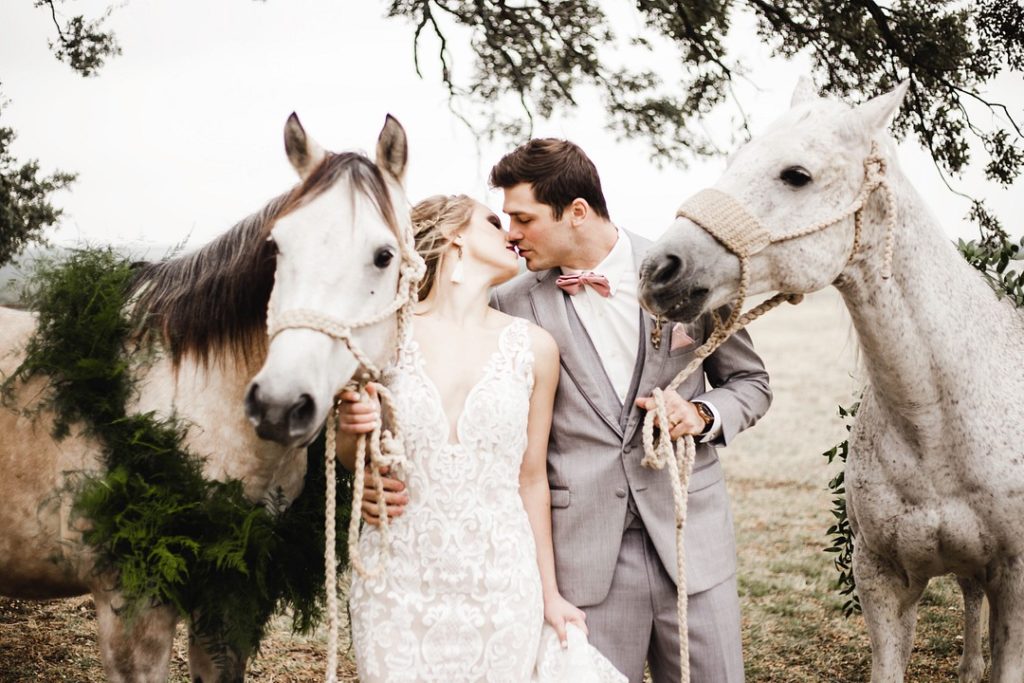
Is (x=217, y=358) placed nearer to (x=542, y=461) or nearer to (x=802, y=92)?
(x=542, y=461)

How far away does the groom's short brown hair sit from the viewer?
8.34ft

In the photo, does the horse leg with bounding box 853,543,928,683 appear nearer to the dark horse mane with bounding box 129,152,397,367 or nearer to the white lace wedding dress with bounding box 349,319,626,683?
the white lace wedding dress with bounding box 349,319,626,683

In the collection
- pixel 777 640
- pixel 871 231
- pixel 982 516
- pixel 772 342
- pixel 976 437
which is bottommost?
pixel 777 640

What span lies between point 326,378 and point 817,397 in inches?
489

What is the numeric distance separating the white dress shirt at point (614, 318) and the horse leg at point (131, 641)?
4.72 ft

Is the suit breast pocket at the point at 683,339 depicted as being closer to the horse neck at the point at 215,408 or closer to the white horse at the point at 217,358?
the white horse at the point at 217,358

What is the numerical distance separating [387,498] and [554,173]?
112cm

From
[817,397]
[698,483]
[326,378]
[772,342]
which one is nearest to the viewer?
[326,378]

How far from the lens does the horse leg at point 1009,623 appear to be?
7.80ft

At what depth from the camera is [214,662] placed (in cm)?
231

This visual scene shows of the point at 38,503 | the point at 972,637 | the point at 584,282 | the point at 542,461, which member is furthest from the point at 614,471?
the point at 972,637

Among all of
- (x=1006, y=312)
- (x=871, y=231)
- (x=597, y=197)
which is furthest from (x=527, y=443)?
(x=1006, y=312)

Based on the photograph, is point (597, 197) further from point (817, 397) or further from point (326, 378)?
point (817, 397)

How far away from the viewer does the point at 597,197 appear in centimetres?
262
